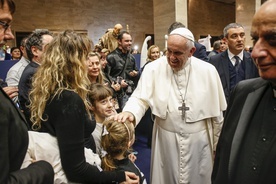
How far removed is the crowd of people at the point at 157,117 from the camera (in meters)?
1.18

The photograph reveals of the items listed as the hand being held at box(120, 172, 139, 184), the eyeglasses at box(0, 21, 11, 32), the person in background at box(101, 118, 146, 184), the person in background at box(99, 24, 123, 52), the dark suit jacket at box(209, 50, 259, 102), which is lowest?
the hand being held at box(120, 172, 139, 184)

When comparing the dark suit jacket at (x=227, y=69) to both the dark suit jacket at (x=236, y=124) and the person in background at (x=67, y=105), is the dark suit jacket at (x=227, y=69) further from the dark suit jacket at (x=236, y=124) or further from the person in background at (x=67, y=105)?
the person in background at (x=67, y=105)

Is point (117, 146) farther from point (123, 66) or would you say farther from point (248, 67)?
point (123, 66)

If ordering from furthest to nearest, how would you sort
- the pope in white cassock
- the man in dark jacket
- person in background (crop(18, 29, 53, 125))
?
the man in dark jacket < person in background (crop(18, 29, 53, 125)) < the pope in white cassock

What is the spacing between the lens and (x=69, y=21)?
14328 mm

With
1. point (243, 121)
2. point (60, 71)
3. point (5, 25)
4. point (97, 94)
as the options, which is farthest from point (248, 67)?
point (5, 25)

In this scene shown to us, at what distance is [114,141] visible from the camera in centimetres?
202

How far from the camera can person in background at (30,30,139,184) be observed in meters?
1.54

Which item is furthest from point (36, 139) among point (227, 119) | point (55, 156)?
point (227, 119)

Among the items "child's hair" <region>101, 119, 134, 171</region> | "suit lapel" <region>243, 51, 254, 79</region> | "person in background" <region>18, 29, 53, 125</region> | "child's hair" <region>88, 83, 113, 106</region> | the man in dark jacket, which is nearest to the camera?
"child's hair" <region>101, 119, 134, 171</region>

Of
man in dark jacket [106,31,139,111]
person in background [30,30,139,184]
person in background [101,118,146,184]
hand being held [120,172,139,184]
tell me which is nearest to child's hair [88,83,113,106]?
person in background [101,118,146,184]

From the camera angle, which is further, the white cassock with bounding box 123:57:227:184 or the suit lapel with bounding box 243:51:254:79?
the suit lapel with bounding box 243:51:254:79

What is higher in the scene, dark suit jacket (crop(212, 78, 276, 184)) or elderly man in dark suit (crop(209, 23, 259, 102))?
elderly man in dark suit (crop(209, 23, 259, 102))

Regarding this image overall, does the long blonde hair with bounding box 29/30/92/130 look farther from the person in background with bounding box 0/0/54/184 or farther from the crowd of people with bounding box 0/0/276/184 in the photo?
the person in background with bounding box 0/0/54/184
